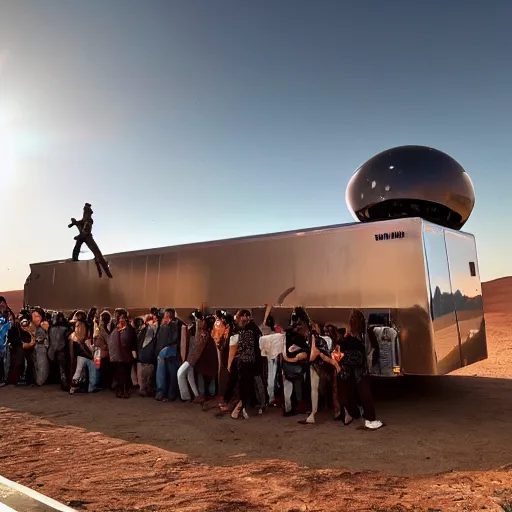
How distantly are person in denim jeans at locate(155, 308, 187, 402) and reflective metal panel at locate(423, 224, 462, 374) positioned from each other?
4429mm

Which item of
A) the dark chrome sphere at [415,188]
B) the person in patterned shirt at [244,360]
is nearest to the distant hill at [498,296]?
the dark chrome sphere at [415,188]

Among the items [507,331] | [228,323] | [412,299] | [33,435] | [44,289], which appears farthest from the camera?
[507,331]

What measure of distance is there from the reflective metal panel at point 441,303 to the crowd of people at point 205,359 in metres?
1.09

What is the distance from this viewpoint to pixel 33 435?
6469 millimetres

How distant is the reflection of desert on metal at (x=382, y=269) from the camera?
22.6 ft

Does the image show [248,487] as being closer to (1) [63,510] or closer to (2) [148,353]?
(1) [63,510]

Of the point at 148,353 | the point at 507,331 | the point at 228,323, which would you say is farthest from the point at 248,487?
the point at 507,331

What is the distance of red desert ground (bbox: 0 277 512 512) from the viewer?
4.06m

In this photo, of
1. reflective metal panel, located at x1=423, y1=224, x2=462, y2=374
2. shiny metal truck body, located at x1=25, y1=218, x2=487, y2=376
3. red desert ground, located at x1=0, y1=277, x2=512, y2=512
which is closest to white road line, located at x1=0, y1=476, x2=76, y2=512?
red desert ground, located at x1=0, y1=277, x2=512, y2=512

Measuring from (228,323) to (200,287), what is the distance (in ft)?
4.31

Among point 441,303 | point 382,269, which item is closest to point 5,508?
point 382,269

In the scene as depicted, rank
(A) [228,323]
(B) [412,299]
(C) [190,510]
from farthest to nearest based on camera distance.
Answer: (A) [228,323]
(B) [412,299]
(C) [190,510]

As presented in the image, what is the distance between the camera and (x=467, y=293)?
7.94 meters

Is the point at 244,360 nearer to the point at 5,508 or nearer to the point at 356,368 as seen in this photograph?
the point at 356,368
